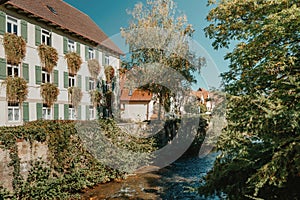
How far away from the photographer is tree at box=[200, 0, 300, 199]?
3.15m

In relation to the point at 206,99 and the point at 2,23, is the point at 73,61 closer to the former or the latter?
the point at 2,23

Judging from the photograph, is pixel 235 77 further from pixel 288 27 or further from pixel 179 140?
pixel 179 140

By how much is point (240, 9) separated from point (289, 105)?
18.5ft

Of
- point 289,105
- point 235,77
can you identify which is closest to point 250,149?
point 289,105

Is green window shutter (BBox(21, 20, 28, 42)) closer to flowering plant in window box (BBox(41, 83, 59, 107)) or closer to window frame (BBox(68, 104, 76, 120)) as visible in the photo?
flowering plant in window box (BBox(41, 83, 59, 107))

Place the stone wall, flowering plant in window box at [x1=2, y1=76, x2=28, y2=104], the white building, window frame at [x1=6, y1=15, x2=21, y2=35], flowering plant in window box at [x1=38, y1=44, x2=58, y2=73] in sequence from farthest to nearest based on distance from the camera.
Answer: flowering plant in window box at [x1=38, y1=44, x2=58, y2=73], the white building, window frame at [x1=6, y1=15, x2=21, y2=35], flowering plant in window box at [x1=2, y1=76, x2=28, y2=104], the stone wall

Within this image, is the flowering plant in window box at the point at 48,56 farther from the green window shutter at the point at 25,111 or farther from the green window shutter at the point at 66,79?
the green window shutter at the point at 25,111

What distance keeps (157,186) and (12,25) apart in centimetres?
1175

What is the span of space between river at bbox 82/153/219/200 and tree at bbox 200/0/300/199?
2990 millimetres

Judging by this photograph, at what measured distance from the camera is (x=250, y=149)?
415 cm

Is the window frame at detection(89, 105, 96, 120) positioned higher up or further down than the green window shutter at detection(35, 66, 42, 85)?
further down

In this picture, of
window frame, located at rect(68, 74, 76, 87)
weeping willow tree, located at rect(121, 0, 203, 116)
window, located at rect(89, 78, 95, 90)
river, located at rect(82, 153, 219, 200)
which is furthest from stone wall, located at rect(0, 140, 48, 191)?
window, located at rect(89, 78, 95, 90)

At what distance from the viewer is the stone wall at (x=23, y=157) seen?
22.2 ft

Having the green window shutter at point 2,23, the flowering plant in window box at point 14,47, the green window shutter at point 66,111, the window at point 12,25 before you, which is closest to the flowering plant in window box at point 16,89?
the flowering plant in window box at point 14,47
